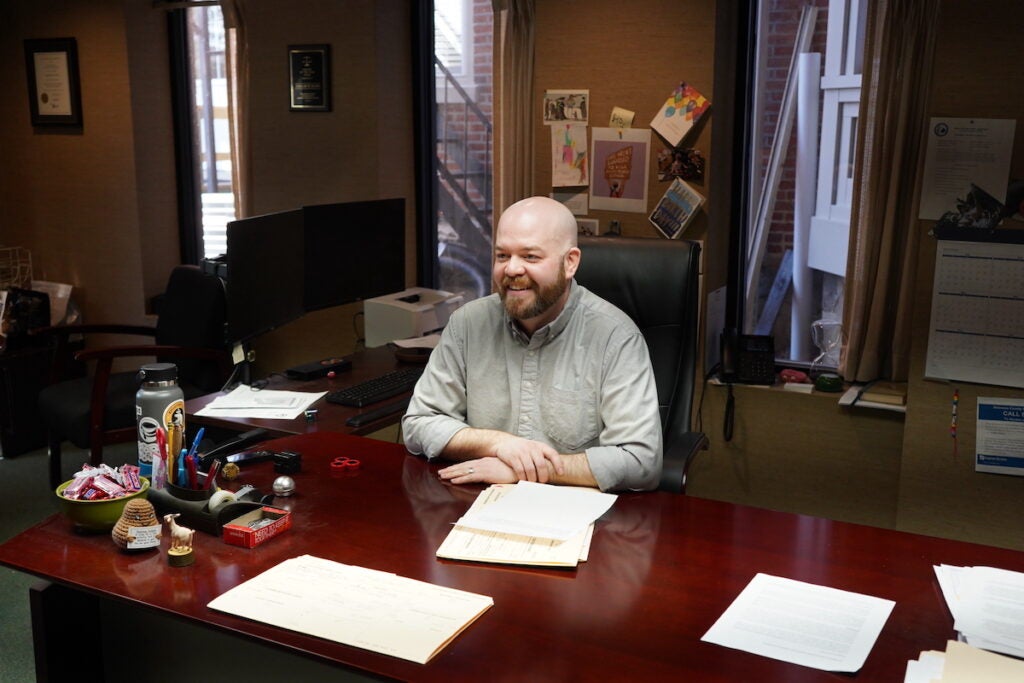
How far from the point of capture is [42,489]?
4.14m

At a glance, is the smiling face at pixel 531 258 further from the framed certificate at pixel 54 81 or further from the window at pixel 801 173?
the framed certificate at pixel 54 81

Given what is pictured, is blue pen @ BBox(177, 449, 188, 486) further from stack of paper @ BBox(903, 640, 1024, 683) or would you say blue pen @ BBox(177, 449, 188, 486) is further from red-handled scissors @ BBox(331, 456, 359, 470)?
stack of paper @ BBox(903, 640, 1024, 683)

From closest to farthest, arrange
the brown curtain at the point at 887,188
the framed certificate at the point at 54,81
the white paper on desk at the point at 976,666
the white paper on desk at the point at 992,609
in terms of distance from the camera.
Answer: the white paper on desk at the point at 976,666 → the white paper on desk at the point at 992,609 → the brown curtain at the point at 887,188 → the framed certificate at the point at 54,81

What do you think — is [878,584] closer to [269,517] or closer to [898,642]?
[898,642]

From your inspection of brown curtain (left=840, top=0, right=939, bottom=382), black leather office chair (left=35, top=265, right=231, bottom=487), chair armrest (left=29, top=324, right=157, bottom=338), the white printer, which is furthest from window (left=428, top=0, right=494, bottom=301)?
brown curtain (left=840, top=0, right=939, bottom=382)

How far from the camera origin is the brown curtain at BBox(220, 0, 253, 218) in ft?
14.3

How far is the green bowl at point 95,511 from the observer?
1715mm

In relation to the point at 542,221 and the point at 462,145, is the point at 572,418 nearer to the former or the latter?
the point at 542,221

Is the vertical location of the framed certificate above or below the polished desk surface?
above

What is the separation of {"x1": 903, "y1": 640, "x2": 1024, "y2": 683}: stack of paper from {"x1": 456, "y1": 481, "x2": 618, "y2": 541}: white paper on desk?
59 centimetres

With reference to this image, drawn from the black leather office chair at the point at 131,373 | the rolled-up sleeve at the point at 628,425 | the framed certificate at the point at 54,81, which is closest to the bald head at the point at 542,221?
the rolled-up sleeve at the point at 628,425

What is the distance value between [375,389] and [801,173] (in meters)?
1.84

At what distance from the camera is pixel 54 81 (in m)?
5.05

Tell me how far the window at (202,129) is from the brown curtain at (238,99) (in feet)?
1.36
